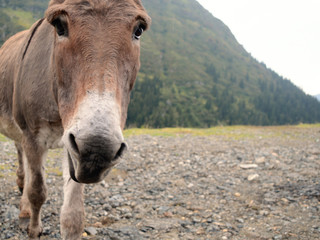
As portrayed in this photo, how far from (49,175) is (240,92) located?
160798mm

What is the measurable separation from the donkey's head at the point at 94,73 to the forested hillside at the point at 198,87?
75426 millimetres

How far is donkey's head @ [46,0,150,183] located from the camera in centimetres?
170

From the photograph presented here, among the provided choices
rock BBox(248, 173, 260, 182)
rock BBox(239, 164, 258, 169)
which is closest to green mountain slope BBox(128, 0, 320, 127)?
rock BBox(239, 164, 258, 169)

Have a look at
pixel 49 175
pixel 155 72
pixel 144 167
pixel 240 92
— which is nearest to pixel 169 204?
pixel 144 167

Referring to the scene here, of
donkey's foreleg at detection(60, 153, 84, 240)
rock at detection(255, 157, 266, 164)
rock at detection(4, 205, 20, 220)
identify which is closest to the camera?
donkey's foreleg at detection(60, 153, 84, 240)

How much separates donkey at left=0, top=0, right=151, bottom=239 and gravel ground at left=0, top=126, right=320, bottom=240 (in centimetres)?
132

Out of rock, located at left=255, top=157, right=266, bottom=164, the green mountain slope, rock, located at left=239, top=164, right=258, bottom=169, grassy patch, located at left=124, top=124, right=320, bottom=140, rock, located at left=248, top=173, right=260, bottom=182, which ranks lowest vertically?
rock, located at left=248, top=173, right=260, bottom=182

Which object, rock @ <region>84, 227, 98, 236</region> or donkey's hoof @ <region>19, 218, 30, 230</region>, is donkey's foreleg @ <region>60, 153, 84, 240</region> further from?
donkey's hoof @ <region>19, 218, 30, 230</region>

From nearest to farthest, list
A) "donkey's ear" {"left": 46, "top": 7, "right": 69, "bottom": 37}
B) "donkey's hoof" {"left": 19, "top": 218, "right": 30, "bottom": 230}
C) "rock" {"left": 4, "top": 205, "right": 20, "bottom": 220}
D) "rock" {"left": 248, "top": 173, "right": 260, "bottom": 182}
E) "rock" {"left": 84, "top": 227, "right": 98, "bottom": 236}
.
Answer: "donkey's ear" {"left": 46, "top": 7, "right": 69, "bottom": 37}
"rock" {"left": 84, "top": 227, "right": 98, "bottom": 236}
"donkey's hoof" {"left": 19, "top": 218, "right": 30, "bottom": 230}
"rock" {"left": 4, "top": 205, "right": 20, "bottom": 220}
"rock" {"left": 248, "top": 173, "right": 260, "bottom": 182}

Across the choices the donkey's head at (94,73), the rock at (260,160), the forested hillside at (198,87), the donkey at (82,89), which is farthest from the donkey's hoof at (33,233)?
the forested hillside at (198,87)

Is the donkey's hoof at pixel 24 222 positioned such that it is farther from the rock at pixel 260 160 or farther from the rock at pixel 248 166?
the rock at pixel 260 160

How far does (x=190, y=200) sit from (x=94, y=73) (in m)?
4.42

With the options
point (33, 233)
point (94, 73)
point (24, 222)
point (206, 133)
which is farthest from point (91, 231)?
point (206, 133)

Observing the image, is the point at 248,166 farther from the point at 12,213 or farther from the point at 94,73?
the point at 94,73
